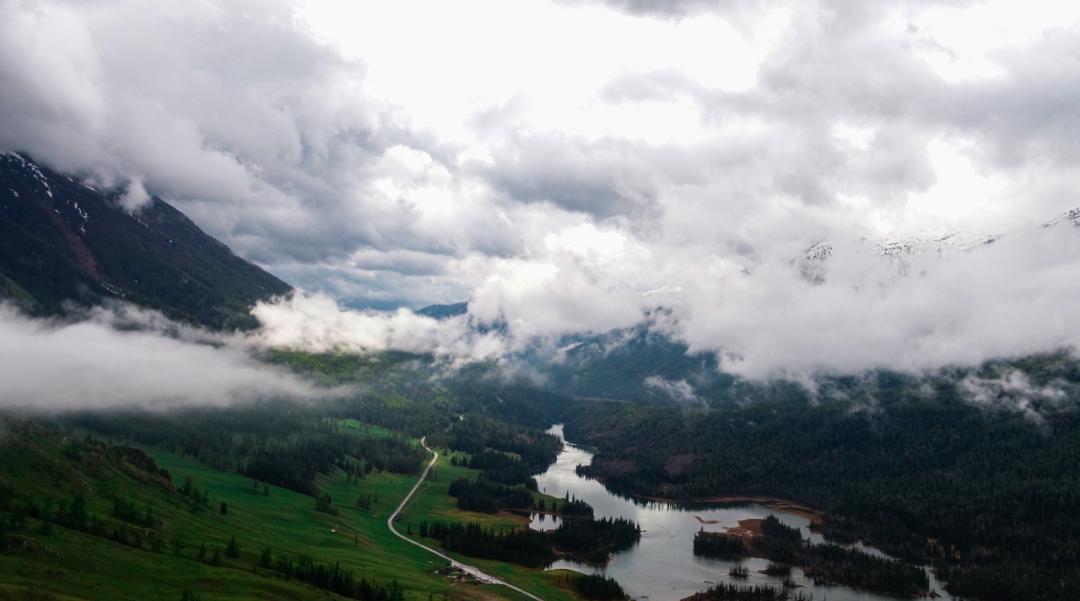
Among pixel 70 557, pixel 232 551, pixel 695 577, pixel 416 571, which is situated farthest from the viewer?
pixel 695 577

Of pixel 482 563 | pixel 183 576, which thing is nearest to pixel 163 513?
pixel 183 576

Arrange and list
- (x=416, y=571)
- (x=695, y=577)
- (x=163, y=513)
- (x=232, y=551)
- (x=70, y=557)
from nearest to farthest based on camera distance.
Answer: (x=70, y=557), (x=232, y=551), (x=163, y=513), (x=416, y=571), (x=695, y=577)

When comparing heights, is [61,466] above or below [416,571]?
above

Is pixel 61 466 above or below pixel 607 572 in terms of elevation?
above

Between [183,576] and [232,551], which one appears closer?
[183,576]

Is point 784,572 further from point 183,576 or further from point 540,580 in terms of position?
point 183,576

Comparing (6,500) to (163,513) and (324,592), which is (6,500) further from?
(324,592)

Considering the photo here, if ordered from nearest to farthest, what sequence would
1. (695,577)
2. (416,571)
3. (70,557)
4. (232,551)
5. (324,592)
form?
(70,557) → (324,592) → (232,551) → (416,571) → (695,577)

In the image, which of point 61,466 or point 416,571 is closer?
point 61,466

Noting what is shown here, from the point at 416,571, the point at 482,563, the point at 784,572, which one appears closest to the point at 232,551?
the point at 416,571
